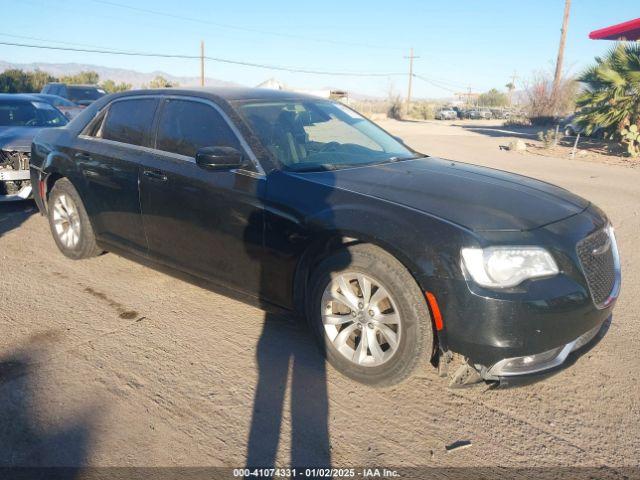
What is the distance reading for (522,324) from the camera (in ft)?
8.79

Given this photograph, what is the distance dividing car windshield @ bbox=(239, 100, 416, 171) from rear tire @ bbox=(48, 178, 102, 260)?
2107 mm

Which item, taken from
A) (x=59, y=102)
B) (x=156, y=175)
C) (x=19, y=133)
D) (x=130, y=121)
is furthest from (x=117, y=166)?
(x=59, y=102)

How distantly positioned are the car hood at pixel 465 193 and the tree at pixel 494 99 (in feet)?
328

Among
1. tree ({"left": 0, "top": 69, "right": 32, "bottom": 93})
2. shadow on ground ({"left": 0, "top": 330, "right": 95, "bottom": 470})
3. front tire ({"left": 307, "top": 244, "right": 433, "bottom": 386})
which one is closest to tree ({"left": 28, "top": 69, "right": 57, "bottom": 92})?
tree ({"left": 0, "top": 69, "right": 32, "bottom": 93})

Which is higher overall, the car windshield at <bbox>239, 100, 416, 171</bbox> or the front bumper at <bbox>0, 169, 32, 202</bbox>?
the car windshield at <bbox>239, 100, 416, 171</bbox>

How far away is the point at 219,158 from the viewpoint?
11.3 ft

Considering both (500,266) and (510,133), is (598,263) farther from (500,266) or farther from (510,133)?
(510,133)

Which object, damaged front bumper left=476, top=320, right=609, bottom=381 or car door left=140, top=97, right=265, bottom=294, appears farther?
car door left=140, top=97, right=265, bottom=294


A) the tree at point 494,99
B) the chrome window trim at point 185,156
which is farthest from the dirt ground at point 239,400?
the tree at point 494,99

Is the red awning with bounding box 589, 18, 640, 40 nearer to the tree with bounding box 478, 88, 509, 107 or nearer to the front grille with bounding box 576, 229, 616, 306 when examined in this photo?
the front grille with bounding box 576, 229, 616, 306

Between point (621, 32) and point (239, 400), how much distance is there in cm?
2089

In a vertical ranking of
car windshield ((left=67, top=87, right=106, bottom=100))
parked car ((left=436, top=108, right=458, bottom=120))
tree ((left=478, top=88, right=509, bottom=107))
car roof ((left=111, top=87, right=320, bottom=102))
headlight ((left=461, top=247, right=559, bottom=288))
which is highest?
tree ((left=478, top=88, right=509, bottom=107))

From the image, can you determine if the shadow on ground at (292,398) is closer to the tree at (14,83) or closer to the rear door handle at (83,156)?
the rear door handle at (83,156)

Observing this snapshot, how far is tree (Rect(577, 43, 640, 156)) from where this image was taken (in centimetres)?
1631
